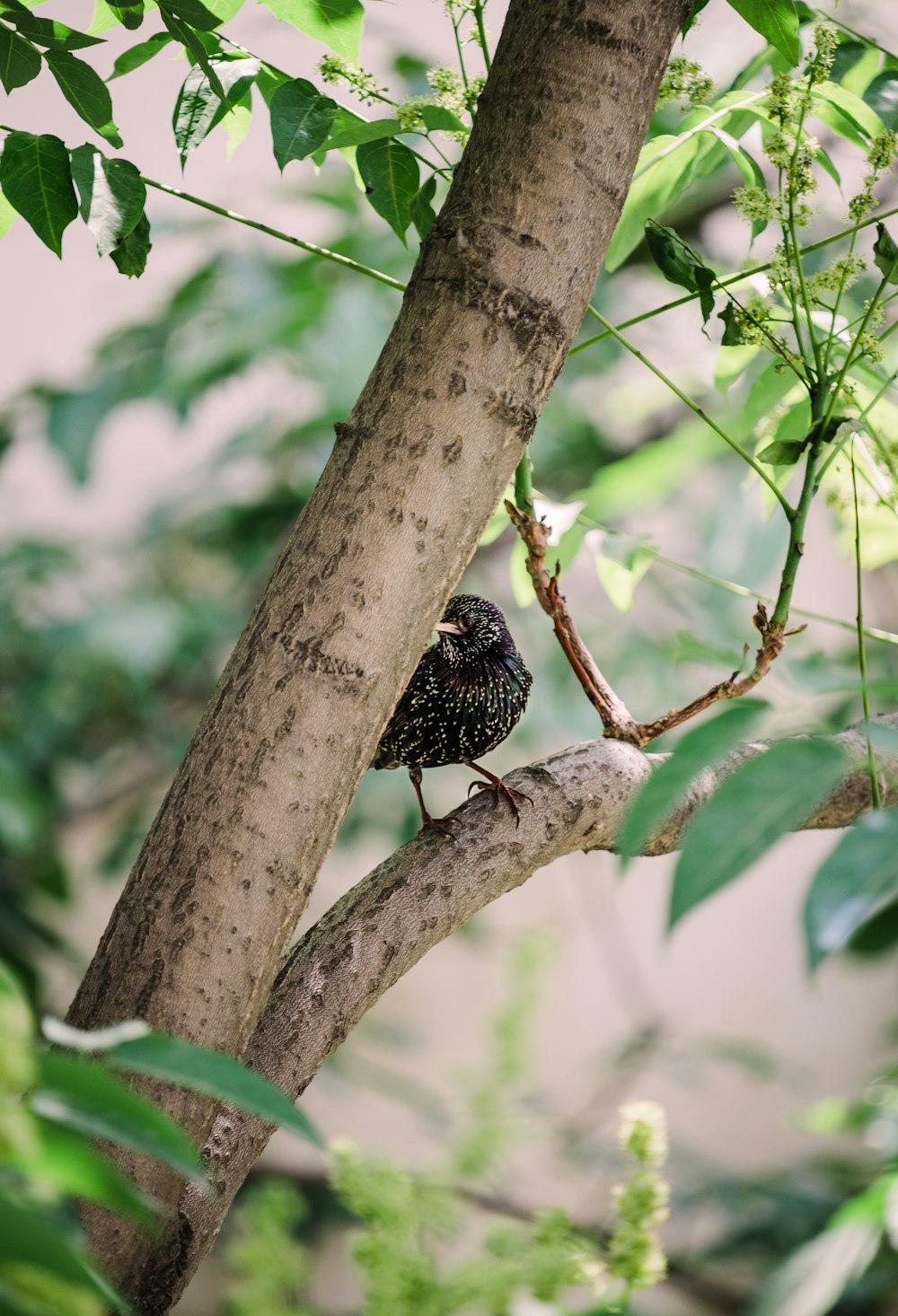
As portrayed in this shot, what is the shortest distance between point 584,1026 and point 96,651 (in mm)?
1321

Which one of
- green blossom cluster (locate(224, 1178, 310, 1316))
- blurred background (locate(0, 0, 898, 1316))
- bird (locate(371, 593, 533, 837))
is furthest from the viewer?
blurred background (locate(0, 0, 898, 1316))

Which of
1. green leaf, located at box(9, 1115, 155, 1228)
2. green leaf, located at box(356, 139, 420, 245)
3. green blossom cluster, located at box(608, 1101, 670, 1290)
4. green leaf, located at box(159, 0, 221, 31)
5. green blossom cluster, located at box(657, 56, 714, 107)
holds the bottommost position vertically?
green leaf, located at box(9, 1115, 155, 1228)

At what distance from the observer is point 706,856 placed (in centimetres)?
28

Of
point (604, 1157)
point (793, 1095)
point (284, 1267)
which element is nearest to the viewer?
point (284, 1267)

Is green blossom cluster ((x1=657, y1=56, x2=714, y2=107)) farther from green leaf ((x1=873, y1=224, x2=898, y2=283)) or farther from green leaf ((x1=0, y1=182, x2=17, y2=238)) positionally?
green leaf ((x1=0, y1=182, x2=17, y2=238))

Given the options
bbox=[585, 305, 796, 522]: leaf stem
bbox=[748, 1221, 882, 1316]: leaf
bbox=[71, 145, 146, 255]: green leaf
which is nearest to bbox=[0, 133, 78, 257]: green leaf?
bbox=[71, 145, 146, 255]: green leaf

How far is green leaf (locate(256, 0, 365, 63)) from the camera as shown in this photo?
1.71 ft

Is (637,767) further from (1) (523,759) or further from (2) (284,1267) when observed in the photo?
(1) (523,759)

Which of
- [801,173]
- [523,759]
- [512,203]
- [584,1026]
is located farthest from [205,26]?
[584,1026]

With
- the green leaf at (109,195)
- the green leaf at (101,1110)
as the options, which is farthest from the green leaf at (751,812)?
the green leaf at (109,195)

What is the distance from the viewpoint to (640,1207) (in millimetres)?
444

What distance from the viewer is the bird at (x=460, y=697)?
680mm

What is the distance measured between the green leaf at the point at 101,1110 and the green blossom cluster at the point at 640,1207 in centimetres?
26

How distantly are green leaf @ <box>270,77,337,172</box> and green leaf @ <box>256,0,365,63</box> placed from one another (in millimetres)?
49
